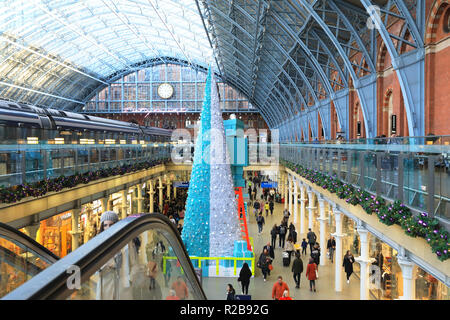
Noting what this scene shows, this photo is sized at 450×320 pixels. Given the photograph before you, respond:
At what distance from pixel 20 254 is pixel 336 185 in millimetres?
9231

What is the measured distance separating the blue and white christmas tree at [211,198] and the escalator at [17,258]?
8640mm

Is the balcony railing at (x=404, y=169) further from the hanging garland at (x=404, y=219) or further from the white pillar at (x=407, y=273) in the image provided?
the white pillar at (x=407, y=273)

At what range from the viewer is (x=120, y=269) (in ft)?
6.97

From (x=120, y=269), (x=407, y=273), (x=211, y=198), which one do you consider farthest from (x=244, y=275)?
(x=120, y=269)

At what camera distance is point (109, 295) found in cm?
197

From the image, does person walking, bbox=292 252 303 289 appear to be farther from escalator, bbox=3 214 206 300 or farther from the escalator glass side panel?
the escalator glass side panel

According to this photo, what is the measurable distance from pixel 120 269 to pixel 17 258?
165cm

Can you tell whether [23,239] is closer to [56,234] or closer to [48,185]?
[48,185]

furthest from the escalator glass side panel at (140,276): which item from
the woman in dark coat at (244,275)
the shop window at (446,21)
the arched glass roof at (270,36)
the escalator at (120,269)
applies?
the shop window at (446,21)

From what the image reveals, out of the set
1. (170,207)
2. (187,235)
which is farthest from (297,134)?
(187,235)

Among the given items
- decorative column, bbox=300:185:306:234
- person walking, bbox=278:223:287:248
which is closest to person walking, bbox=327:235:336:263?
person walking, bbox=278:223:287:248

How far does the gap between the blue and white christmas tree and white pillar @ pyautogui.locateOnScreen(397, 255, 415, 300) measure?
6.12 m

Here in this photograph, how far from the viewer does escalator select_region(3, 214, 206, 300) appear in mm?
1480

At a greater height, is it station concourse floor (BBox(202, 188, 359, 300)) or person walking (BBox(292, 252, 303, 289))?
person walking (BBox(292, 252, 303, 289))
